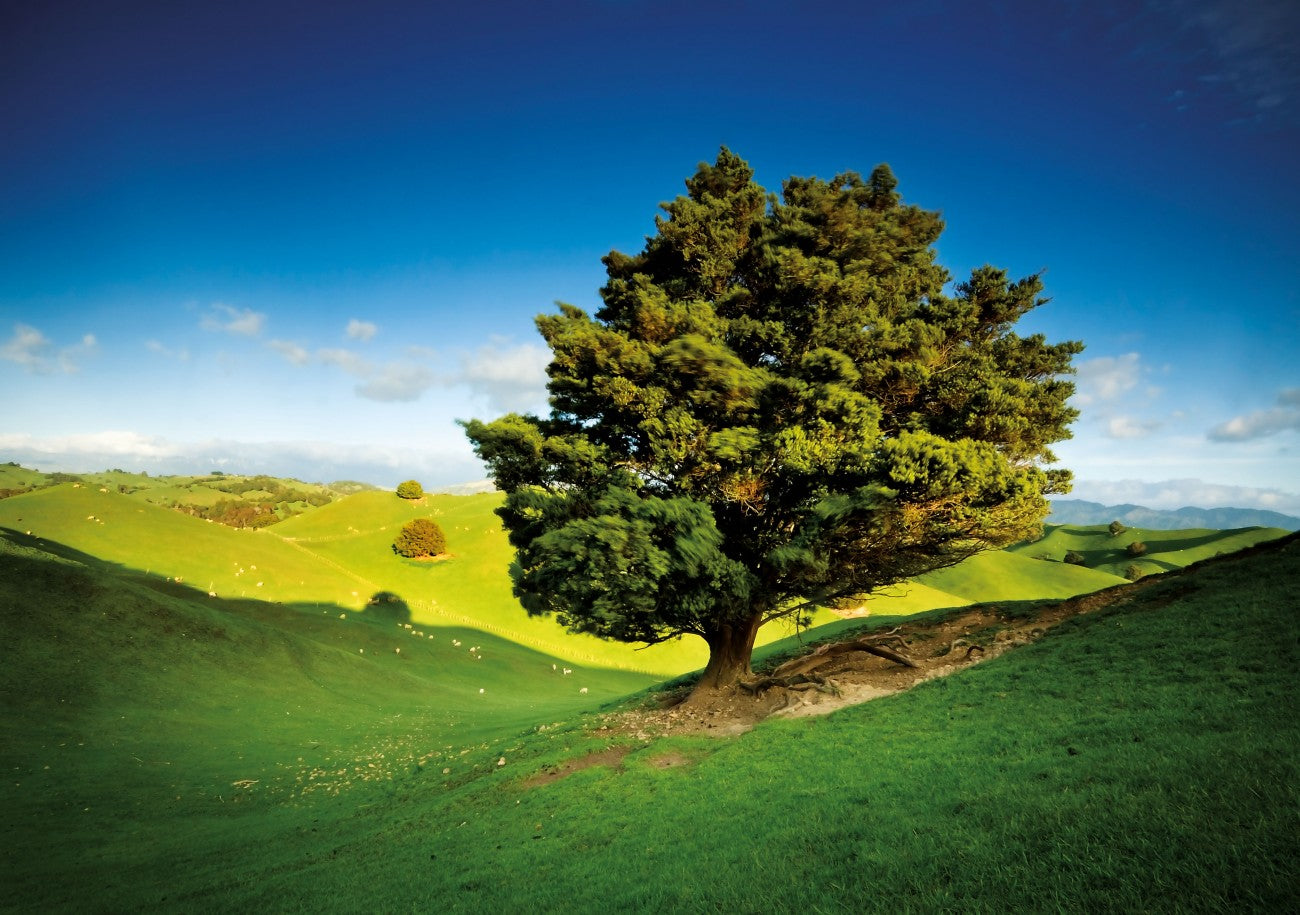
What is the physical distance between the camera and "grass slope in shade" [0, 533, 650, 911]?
14000 mm

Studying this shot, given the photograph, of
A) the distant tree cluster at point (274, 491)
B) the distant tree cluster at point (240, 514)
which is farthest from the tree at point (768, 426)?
the distant tree cluster at point (274, 491)

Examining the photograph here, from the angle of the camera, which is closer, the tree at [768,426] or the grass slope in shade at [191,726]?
the grass slope in shade at [191,726]

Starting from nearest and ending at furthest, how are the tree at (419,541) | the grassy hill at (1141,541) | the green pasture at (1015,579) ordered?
the tree at (419,541)
the green pasture at (1015,579)
the grassy hill at (1141,541)

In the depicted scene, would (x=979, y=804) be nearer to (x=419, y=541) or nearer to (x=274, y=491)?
(x=419, y=541)

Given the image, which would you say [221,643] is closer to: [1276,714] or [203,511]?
[1276,714]

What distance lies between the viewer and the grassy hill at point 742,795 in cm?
589

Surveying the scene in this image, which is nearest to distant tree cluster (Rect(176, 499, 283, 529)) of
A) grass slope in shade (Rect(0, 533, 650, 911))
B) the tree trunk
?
grass slope in shade (Rect(0, 533, 650, 911))

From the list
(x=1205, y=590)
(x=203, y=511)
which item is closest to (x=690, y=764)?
(x=1205, y=590)

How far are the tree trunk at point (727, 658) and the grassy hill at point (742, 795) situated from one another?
13.7 ft

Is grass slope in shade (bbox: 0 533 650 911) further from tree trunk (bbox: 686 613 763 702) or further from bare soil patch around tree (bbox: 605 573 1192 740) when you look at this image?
tree trunk (bbox: 686 613 763 702)

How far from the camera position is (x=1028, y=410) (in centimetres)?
1678

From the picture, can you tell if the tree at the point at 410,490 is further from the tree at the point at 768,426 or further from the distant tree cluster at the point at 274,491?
the tree at the point at 768,426

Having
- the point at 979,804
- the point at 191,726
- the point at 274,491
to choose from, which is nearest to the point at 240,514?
the point at 274,491

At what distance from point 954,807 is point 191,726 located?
32044 millimetres
